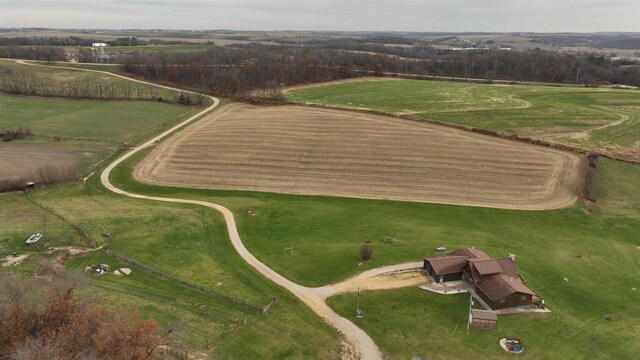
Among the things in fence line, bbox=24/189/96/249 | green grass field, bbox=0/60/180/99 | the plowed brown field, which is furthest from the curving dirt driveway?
green grass field, bbox=0/60/180/99

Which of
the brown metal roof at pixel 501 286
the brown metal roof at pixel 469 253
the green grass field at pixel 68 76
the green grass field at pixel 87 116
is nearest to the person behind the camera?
the brown metal roof at pixel 501 286

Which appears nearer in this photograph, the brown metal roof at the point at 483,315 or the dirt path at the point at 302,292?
the dirt path at the point at 302,292

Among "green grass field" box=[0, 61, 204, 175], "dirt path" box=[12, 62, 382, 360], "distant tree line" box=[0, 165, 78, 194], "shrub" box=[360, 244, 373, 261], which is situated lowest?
"dirt path" box=[12, 62, 382, 360]

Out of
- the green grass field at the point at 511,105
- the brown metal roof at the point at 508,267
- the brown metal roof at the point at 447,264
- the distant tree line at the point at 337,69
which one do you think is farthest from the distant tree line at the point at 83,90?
the brown metal roof at the point at 508,267

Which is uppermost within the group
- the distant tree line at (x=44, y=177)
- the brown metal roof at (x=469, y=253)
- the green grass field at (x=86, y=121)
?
the green grass field at (x=86, y=121)

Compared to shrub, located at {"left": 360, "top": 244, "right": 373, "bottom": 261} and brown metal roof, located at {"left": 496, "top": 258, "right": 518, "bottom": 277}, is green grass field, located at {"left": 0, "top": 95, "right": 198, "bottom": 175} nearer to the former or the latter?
shrub, located at {"left": 360, "top": 244, "right": 373, "bottom": 261}

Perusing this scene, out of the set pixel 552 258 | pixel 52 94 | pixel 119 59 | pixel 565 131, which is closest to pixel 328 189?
pixel 552 258

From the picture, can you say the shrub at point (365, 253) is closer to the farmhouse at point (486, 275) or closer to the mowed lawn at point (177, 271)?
the farmhouse at point (486, 275)
